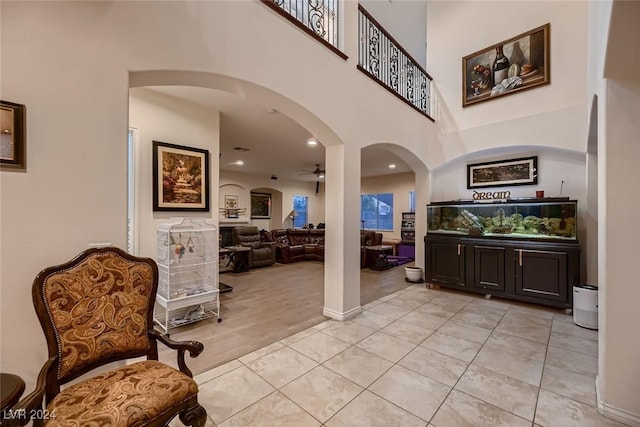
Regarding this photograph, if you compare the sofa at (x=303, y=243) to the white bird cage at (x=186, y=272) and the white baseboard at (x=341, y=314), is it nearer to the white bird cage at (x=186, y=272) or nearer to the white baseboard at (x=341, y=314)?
the white baseboard at (x=341, y=314)

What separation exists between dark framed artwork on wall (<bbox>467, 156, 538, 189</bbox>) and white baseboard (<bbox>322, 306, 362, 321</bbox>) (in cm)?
328

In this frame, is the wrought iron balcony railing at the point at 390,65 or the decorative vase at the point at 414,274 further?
the decorative vase at the point at 414,274

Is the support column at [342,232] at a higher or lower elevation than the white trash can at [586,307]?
higher

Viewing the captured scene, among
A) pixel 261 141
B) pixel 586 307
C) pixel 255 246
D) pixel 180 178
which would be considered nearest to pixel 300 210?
pixel 255 246

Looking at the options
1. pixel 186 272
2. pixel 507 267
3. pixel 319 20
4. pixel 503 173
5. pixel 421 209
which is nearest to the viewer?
Result: pixel 319 20

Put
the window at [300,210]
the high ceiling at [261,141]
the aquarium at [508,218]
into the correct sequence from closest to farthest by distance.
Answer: the high ceiling at [261,141] < the aquarium at [508,218] < the window at [300,210]

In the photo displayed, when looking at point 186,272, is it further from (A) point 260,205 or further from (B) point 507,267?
(A) point 260,205

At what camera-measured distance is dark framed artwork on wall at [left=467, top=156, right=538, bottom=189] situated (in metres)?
4.40

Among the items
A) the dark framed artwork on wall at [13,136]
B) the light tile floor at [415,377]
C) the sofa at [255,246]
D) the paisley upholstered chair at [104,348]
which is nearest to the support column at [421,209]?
the light tile floor at [415,377]

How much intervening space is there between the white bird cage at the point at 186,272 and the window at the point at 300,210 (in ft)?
→ 25.1

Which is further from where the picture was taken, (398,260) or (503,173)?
(398,260)

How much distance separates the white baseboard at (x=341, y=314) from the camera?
3287 mm

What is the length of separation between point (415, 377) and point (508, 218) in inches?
126

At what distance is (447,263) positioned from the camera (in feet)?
14.9
